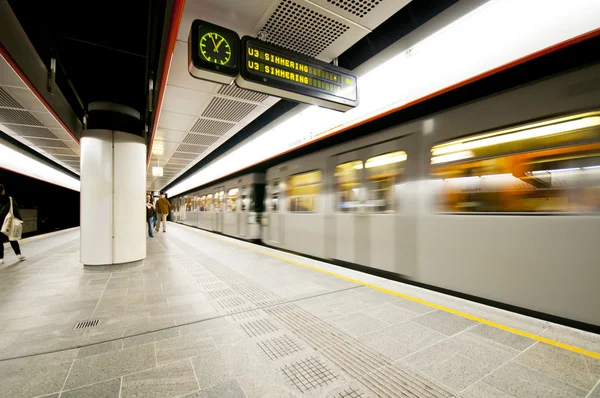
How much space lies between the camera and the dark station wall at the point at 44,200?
335 inches

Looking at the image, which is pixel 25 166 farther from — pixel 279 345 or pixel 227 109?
pixel 279 345

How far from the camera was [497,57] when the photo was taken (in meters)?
2.54

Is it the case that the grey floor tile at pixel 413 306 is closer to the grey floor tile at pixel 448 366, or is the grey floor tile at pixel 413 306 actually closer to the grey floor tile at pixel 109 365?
the grey floor tile at pixel 448 366

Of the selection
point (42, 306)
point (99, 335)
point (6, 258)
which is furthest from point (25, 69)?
point (6, 258)

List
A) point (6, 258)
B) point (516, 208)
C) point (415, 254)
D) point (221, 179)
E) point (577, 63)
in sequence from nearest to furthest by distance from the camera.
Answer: point (577, 63), point (516, 208), point (415, 254), point (6, 258), point (221, 179)

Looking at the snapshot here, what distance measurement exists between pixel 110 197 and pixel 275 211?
12.5 feet

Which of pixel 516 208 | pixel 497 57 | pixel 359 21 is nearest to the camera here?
pixel 497 57

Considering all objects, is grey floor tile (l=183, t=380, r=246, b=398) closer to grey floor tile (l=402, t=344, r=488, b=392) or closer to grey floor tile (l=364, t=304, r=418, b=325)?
grey floor tile (l=402, t=344, r=488, b=392)

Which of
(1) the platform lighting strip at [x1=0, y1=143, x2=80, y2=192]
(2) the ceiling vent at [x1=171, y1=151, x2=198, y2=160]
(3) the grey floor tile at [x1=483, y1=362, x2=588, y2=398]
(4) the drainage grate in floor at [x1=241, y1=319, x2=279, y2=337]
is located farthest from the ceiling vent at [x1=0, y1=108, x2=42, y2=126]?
(3) the grey floor tile at [x1=483, y1=362, x2=588, y2=398]

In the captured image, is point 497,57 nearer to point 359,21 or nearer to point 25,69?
point 359,21

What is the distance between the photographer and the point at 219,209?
1149 centimetres

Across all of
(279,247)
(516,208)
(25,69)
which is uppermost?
(25,69)

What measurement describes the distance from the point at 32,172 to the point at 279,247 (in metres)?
9.83

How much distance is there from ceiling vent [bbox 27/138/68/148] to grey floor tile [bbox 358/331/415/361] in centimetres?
820
